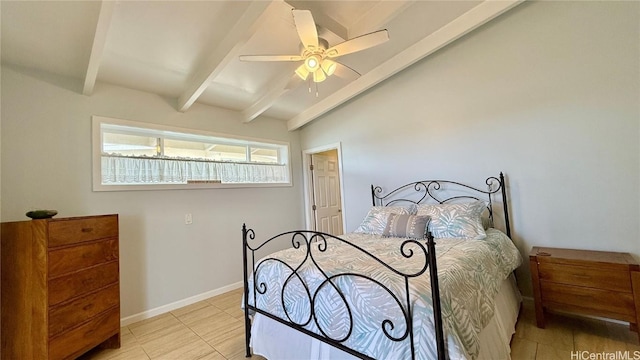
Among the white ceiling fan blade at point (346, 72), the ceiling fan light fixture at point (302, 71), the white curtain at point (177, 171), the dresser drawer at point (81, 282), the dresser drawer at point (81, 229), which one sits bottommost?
the dresser drawer at point (81, 282)

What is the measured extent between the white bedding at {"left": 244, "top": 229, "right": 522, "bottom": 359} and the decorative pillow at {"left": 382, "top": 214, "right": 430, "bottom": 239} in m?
0.34

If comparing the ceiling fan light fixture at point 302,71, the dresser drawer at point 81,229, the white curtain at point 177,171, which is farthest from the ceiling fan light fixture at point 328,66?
the dresser drawer at point 81,229

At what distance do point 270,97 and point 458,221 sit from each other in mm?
2588

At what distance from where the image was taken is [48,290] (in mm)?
1859

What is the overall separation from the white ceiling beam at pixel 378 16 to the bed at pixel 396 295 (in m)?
1.86

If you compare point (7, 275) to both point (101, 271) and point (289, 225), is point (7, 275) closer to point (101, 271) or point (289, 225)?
point (101, 271)

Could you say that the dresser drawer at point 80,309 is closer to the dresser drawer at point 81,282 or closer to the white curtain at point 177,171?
the dresser drawer at point 81,282

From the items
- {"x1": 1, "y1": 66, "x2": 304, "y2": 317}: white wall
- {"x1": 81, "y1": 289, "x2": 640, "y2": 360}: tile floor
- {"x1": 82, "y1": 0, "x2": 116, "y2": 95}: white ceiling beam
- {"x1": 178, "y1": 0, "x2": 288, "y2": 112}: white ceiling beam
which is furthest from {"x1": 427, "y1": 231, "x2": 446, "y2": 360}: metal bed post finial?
{"x1": 1, "y1": 66, "x2": 304, "y2": 317}: white wall

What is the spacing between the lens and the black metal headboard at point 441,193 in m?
2.73

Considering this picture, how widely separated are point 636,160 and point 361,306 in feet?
8.37

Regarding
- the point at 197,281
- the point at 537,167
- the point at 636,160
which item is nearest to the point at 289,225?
the point at 197,281

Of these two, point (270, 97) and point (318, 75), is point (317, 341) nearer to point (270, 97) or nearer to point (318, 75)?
point (318, 75)
